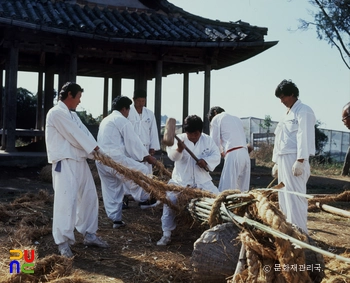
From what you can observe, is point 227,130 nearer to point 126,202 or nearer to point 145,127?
point 145,127

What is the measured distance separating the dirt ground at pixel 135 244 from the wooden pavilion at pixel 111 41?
381cm

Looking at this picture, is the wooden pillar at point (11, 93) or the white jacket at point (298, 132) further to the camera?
the wooden pillar at point (11, 93)

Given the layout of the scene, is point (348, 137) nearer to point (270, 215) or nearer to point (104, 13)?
point (104, 13)

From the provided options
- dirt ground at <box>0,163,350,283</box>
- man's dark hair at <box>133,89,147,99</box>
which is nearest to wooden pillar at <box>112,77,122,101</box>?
dirt ground at <box>0,163,350,283</box>

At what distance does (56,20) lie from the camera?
11156 millimetres

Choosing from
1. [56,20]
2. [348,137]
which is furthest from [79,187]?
[348,137]

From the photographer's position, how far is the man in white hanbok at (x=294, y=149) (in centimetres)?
575

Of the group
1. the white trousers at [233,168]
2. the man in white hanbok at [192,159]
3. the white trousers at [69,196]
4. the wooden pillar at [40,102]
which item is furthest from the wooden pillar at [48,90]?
the white trousers at [69,196]

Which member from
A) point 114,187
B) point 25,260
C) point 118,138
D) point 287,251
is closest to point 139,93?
point 118,138

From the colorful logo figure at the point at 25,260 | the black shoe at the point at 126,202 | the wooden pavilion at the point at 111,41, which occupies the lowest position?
the colorful logo figure at the point at 25,260

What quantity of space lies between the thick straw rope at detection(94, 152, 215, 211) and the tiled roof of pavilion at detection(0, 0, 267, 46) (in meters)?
5.97

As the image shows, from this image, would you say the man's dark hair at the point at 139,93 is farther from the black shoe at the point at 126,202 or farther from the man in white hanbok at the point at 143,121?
the black shoe at the point at 126,202

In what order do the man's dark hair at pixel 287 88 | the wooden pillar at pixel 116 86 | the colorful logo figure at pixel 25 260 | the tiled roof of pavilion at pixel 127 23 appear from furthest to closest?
1. the wooden pillar at pixel 116 86
2. the tiled roof of pavilion at pixel 127 23
3. the man's dark hair at pixel 287 88
4. the colorful logo figure at pixel 25 260

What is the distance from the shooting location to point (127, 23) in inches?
480
